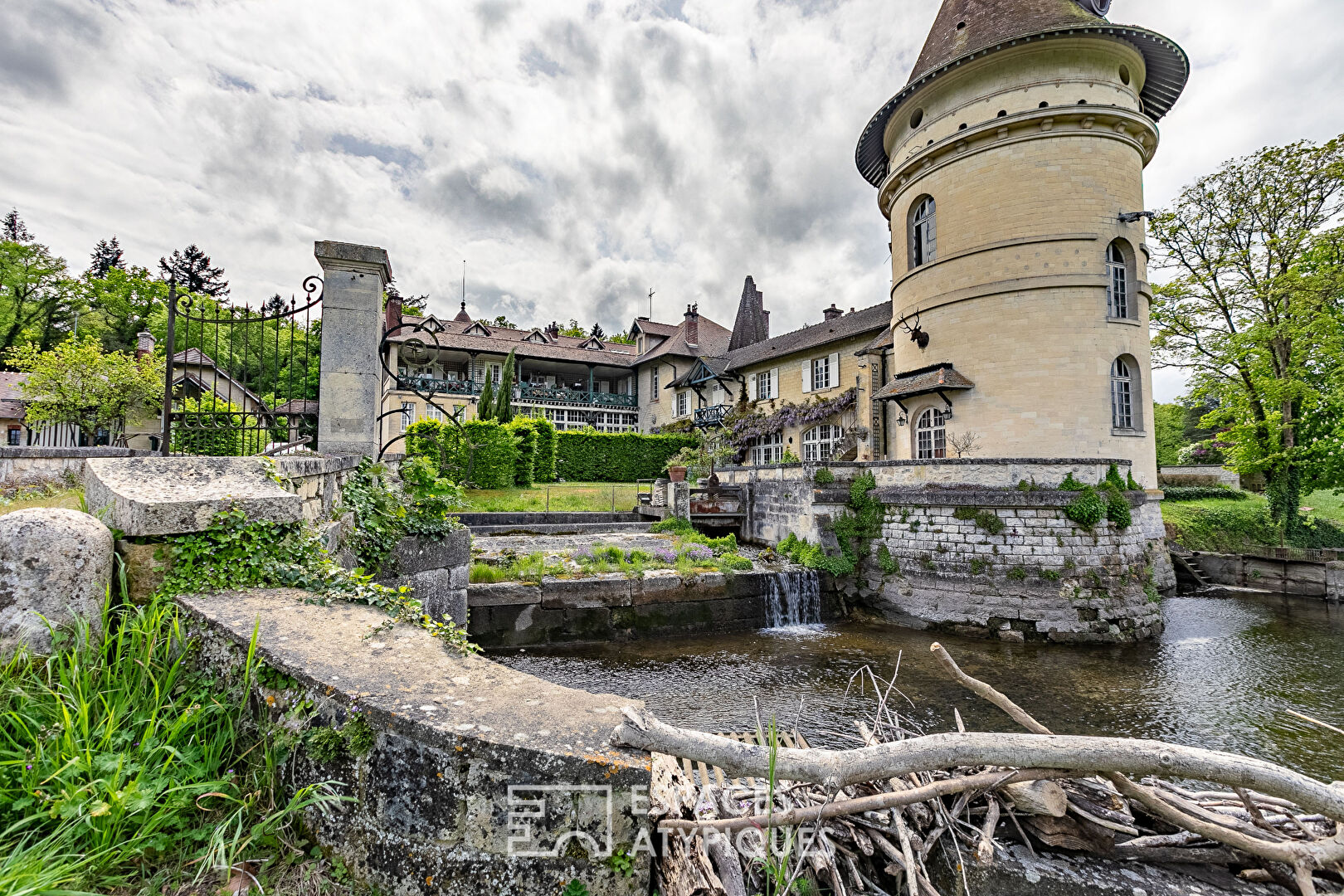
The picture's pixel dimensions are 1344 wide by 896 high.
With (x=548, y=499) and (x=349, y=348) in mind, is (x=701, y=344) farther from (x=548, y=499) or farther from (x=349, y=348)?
(x=349, y=348)

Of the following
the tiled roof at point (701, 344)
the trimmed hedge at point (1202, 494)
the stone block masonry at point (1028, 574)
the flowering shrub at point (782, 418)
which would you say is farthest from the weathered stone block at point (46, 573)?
the trimmed hedge at point (1202, 494)

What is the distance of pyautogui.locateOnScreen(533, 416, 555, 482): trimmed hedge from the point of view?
76.3ft

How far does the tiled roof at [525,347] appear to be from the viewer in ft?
105

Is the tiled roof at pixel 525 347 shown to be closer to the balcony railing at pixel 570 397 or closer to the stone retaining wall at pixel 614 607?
the balcony railing at pixel 570 397

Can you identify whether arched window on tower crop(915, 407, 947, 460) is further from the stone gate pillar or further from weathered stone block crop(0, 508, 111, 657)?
weathered stone block crop(0, 508, 111, 657)

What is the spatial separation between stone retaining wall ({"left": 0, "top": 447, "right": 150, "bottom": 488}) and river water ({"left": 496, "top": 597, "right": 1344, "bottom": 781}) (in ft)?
18.5

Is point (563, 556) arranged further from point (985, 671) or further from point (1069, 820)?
point (1069, 820)

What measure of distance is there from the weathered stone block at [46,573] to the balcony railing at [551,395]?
2972cm

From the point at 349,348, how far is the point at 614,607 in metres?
6.20

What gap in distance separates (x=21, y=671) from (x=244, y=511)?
105 centimetres

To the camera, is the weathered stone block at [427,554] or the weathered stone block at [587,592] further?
the weathered stone block at [587,592]

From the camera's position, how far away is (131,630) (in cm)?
240

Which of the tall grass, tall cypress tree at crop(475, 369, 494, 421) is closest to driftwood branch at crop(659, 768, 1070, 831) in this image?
the tall grass

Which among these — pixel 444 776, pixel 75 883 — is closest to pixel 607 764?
pixel 444 776
